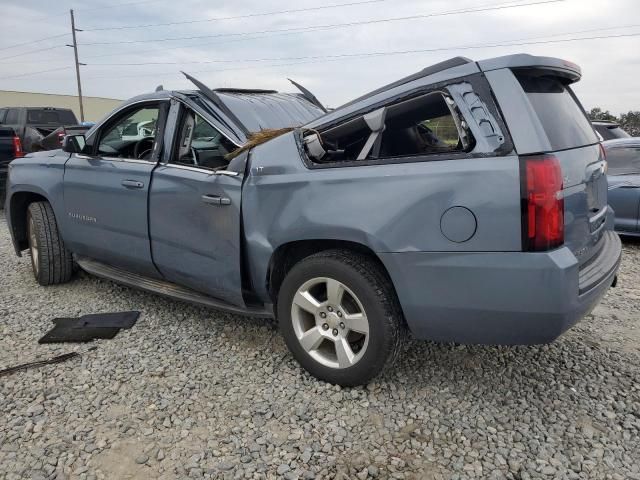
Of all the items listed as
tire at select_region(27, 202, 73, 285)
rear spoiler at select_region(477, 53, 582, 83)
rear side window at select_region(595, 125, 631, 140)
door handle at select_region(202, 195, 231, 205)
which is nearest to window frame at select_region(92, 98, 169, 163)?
door handle at select_region(202, 195, 231, 205)

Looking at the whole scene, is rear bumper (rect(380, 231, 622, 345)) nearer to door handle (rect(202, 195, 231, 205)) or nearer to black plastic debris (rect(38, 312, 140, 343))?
door handle (rect(202, 195, 231, 205))

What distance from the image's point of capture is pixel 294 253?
10.2 ft

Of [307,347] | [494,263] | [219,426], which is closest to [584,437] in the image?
[494,263]

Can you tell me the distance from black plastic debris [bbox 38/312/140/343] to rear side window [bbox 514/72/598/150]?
3.09 m

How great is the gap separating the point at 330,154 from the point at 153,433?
5.63ft

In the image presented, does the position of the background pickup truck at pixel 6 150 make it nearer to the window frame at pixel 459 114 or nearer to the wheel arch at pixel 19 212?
the wheel arch at pixel 19 212

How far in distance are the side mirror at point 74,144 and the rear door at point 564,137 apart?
11.1 ft

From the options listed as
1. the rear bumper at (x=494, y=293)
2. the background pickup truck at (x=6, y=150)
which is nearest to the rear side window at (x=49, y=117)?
the background pickup truck at (x=6, y=150)

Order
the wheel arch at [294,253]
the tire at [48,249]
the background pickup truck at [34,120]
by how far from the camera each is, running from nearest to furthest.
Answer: the wheel arch at [294,253] < the tire at [48,249] < the background pickup truck at [34,120]

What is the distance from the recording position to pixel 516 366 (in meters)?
3.18

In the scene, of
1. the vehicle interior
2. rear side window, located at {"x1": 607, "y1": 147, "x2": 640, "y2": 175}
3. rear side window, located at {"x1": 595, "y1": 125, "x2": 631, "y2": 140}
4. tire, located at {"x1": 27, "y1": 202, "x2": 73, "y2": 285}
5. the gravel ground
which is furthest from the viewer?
rear side window, located at {"x1": 595, "y1": 125, "x2": 631, "y2": 140}

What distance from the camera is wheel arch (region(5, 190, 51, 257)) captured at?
16.1ft

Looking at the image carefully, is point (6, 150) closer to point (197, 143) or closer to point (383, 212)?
point (197, 143)

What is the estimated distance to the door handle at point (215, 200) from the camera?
123 inches
